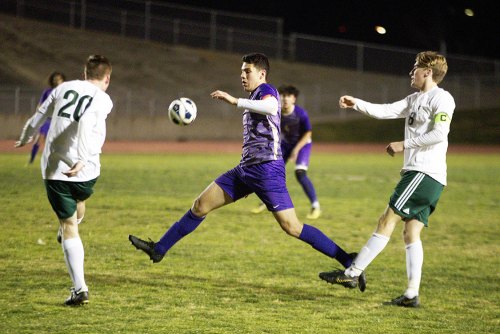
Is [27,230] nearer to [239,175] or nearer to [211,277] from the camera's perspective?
[211,277]

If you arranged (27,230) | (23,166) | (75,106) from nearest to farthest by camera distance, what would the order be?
(75,106) < (27,230) < (23,166)

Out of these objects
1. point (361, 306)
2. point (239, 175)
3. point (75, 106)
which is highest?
point (75, 106)

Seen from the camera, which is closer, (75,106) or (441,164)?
(75,106)

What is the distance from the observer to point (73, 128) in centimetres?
613

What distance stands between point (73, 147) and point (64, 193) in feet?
1.24

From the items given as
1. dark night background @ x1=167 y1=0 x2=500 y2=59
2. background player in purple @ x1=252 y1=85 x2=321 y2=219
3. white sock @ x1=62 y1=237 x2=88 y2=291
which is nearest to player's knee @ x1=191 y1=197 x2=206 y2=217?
white sock @ x1=62 y1=237 x2=88 y2=291

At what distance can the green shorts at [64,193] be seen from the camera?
6.18 metres

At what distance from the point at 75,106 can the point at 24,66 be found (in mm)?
33760

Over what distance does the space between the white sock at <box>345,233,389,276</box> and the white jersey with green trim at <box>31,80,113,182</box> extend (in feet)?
8.00

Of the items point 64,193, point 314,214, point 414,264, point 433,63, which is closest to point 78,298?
point 64,193

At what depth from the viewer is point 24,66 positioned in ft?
125

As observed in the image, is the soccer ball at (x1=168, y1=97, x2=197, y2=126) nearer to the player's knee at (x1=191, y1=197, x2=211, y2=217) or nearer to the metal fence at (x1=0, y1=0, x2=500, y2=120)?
the player's knee at (x1=191, y1=197, x2=211, y2=217)

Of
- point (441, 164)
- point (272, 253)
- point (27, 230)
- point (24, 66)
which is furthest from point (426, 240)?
point (24, 66)

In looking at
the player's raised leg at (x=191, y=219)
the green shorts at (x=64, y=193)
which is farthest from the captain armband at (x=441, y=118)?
A: the green shorts at (x=64, y=193)
